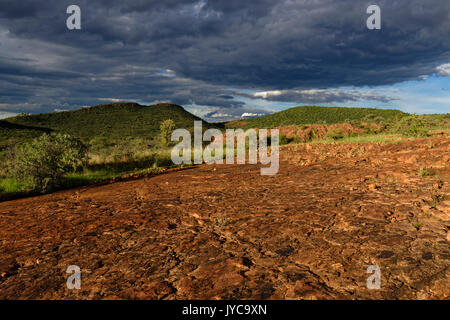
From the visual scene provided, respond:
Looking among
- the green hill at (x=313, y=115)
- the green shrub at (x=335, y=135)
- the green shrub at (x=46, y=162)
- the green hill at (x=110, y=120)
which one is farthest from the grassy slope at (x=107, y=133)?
the green hill at (x=313, y=115)

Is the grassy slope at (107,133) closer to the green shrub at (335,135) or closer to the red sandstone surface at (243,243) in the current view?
the red sandstone surface at (243,243)

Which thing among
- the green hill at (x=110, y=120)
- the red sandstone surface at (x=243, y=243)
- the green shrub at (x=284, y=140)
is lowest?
the red sandstone surface at (x=243, y=243)

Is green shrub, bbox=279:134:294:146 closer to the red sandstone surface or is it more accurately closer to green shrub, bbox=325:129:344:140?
green shrub, bbox=325:129:344:140

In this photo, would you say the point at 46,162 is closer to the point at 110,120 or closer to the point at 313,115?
the point at 110,120

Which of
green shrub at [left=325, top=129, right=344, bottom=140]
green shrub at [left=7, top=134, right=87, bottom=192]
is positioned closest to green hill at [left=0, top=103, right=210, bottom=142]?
green shrub at [left=325, top=129, right=344, bottom=140]
